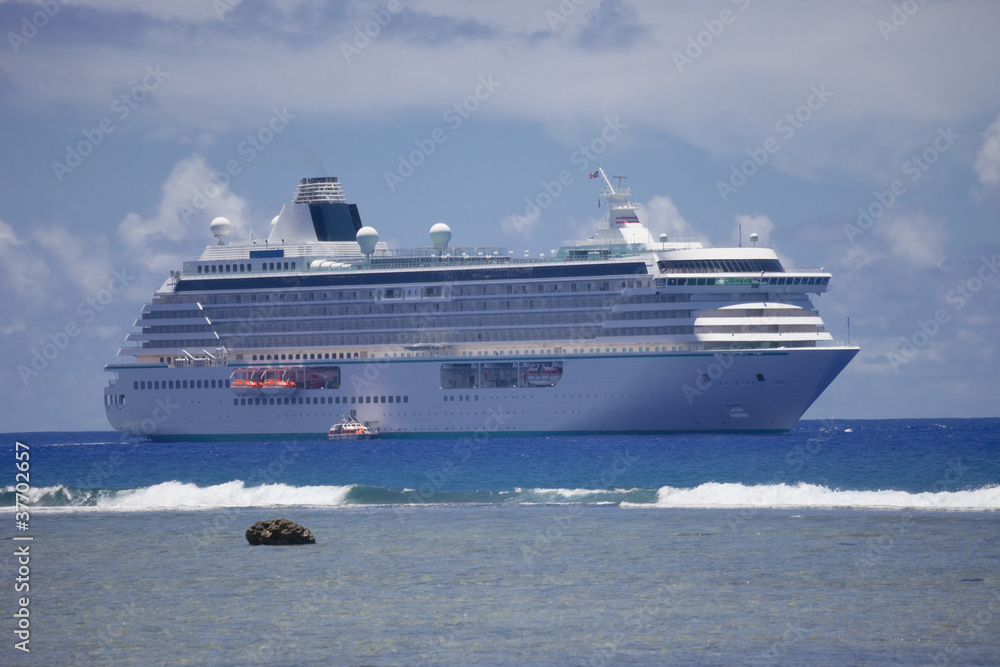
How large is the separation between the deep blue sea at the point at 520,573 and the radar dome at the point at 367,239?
46.2m

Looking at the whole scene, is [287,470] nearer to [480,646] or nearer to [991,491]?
[991,491]

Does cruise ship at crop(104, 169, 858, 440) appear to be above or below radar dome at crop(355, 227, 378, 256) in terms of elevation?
below

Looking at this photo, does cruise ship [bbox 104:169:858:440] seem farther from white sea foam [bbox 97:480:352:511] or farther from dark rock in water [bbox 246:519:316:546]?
dark rock in water [bbox 246:519:316:546]

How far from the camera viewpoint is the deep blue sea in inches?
779

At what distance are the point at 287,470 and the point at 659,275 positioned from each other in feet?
97.3

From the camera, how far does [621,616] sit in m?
21.7

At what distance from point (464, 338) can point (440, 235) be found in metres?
8.56

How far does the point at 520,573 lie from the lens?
85.9ft

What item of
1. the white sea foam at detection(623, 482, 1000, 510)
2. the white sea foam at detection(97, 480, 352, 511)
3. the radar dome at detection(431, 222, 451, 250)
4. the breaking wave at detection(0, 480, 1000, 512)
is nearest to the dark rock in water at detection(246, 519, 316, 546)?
the breaking wave at detection(0, 480, 1000, 512)

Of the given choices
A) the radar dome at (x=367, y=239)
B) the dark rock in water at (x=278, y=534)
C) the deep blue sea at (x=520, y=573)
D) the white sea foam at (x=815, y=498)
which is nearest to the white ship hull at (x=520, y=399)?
the radar dome at (x=367, y=239)

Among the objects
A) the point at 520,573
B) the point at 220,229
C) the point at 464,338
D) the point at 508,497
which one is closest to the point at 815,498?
the point at 508,497

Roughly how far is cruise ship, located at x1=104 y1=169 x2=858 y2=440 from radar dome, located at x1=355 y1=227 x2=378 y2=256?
0.43 ft

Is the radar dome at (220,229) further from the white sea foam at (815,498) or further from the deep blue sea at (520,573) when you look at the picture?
the white sea foam at (815,498)

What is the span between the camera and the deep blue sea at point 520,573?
19797 millimetres
